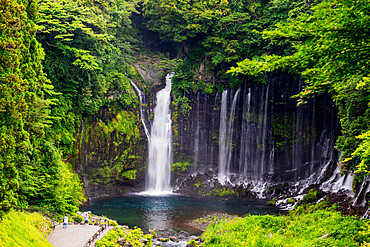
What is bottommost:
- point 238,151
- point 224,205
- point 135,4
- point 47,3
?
point 224,205

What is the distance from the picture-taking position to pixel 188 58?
30406 mm

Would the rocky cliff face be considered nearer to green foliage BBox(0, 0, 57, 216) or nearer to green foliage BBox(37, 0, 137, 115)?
green foliage BBox(37, 0, 137, 115)

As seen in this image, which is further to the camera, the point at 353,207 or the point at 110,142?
the point at 110,142

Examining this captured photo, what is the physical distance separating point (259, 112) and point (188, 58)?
30.2 feet

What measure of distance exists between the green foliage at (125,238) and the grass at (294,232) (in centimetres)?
276

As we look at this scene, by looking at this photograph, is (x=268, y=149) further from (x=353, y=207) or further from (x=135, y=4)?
(x=135, y=4)

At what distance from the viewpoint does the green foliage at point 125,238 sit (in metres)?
11.2

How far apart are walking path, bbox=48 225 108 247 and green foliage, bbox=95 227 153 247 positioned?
353 mm

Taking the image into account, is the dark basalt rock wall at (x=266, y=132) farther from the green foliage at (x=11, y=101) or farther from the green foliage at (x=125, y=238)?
the green foliage at (x=11, y=101)

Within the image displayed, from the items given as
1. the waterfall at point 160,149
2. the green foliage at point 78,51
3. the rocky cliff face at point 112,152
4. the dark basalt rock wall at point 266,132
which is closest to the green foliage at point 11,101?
the green foliage at point 78,51

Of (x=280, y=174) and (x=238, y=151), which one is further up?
(x=238, y=151)

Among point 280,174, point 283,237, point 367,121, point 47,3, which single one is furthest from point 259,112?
point 47,3

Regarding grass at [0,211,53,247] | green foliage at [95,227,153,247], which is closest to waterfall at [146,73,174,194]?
green foliage at [95,227,153,247]

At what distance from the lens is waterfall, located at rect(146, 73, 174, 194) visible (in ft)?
89.0
